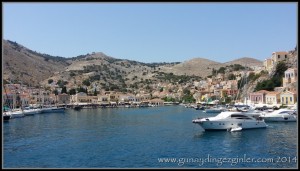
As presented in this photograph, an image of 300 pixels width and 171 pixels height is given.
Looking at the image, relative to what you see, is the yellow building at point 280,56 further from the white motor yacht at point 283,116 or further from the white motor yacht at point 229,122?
the white motor yacht at point 229,122

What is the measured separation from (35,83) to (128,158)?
13583cm

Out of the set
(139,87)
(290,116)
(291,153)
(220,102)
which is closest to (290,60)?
(220,102)

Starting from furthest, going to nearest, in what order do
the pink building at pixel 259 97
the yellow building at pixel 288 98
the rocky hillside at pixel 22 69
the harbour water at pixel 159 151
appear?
the rocky hillside at pixel 22 69 → the pink building at pixel 259 97 → the yellow building at pixel 288 98 → the harbour water at pixel 159 151

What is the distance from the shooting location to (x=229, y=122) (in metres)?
33.6

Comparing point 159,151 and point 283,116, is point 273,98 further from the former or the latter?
point 159,151

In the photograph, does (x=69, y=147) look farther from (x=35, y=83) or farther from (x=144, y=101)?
(x=35, y=83)

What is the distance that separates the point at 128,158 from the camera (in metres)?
21.1

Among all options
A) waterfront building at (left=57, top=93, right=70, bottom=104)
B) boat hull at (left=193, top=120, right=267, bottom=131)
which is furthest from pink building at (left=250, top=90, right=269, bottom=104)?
waterfront building at (left=57, top=93, right=70, bottom=104)

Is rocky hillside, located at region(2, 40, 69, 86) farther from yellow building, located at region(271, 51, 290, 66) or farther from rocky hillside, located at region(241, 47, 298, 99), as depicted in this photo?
yellow building, located at region(271, 51, 290, 66)

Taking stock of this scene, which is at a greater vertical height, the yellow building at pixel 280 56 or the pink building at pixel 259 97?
the yellow building at pixel 280 56

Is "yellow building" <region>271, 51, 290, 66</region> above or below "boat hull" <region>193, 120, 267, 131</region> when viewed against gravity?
above

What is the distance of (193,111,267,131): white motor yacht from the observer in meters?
33.2

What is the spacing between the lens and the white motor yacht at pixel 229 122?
109 ft

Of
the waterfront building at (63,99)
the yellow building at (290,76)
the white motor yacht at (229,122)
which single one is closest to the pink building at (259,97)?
the yellow building at (290,76)
